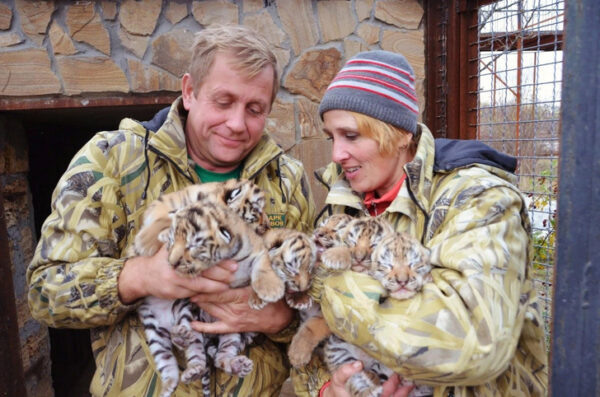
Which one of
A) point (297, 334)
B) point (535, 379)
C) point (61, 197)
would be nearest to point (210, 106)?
point (61, 197)

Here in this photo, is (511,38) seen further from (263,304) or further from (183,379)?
(183,379)

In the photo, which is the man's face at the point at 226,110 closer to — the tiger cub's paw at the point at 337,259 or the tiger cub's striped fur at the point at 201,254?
the tiger cub's striped fur at the point at 201,254

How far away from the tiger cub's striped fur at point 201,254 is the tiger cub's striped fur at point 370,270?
280mm

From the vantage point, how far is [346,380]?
214 cm

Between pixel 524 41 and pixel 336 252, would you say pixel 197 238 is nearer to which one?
pixel 336 252

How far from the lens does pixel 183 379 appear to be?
211 cm

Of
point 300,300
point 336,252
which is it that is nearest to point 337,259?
point 336,252

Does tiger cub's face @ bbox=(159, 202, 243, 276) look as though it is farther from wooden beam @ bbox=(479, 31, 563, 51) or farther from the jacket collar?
wooden beam @ bbox=(479, 31, 563, 51)

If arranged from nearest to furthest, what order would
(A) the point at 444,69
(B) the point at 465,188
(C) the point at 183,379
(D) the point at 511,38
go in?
1. (B) the point at 465,188
2. (C) the point at 183,379
3. (D) the point at 511,38
4. (A) the point at 444,69

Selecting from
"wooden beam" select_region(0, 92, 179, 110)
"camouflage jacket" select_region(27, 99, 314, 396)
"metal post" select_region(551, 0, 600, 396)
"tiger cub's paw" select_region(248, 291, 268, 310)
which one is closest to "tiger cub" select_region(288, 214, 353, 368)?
"tiger cub's paw" select_region(248, 291, 268, 310)

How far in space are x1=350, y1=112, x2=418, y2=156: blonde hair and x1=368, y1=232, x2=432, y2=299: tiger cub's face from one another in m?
0.47

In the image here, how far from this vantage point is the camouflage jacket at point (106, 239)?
2.13 meters

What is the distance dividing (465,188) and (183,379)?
1.50m

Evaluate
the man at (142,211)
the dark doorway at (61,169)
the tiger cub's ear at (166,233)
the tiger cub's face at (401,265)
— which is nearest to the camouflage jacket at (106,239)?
the man at (142,211)
